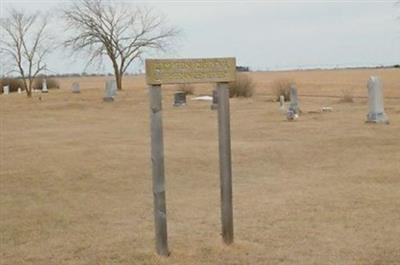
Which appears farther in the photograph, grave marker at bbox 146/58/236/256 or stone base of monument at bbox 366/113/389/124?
stone base of monument at bbox 366/113/389/124

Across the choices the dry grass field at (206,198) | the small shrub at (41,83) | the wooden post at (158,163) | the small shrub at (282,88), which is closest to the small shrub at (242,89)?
the small shrub at (282,88)

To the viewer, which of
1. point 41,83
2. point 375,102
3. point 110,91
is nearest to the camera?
point 375,102

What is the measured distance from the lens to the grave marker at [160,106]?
542cm

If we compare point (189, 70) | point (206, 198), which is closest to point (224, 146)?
point (189, 70)

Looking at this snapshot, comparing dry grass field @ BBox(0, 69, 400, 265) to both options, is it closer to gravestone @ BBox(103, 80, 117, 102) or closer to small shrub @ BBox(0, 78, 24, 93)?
gravestone @ BBox(103, 80, 117, 102)

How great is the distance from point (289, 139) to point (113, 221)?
8977 millimetres

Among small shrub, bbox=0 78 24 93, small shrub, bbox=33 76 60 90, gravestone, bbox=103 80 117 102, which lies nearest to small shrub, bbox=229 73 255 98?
gravestone, bbox=103 80 117 102

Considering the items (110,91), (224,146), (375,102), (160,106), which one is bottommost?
(224,146)

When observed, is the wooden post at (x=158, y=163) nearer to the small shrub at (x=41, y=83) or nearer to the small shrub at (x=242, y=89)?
the small shrub at (x=242, y=89)

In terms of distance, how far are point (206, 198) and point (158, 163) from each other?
3005 mm

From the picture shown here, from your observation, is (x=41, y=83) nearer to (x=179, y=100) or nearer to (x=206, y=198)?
(x=179, y=100)

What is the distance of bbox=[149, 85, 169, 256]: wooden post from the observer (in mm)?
5422

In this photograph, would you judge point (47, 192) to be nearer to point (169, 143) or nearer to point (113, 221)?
point (113, 221)

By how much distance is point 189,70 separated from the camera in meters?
5.51
